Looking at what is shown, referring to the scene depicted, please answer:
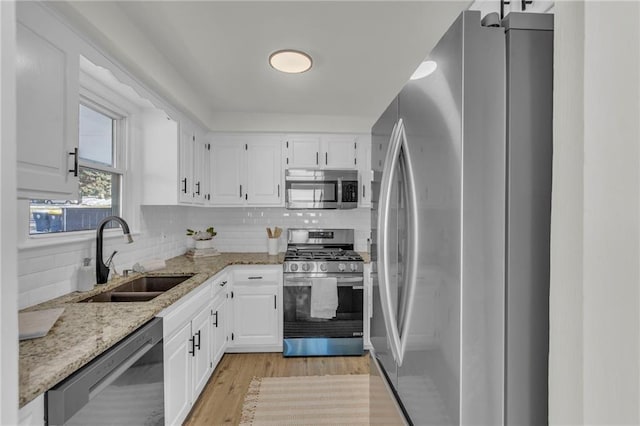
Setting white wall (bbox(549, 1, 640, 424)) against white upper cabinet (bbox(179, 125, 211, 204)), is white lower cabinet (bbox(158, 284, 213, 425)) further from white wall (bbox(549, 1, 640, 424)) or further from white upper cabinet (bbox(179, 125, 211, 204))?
white wall (bbox(549, 1, 640, 424))

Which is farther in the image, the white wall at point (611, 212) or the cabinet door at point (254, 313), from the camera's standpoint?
the cabinet door at point (254, 313)

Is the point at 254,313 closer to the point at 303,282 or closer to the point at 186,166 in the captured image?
the point at 303,282

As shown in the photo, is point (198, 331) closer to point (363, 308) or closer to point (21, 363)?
point (21, 363)

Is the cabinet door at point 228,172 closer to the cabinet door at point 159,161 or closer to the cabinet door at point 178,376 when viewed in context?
the cabinet door at point 159,161

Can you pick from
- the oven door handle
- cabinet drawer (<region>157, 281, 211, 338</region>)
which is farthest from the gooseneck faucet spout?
the oven door handle

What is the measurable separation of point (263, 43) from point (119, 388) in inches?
76.7

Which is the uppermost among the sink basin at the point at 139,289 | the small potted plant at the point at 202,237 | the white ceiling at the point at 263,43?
the white ceiling at the point at 263,43

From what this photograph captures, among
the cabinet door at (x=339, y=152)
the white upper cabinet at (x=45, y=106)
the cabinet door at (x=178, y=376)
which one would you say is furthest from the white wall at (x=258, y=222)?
A: the white upper cabinet at (x=45, y=106)

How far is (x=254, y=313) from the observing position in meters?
3.10

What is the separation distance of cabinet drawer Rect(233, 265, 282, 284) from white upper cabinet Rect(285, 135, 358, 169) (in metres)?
1.14

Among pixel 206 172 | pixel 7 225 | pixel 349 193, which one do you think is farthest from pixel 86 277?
pixel 349 193

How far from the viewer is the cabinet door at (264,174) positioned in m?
3.52

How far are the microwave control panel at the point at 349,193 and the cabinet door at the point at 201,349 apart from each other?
1676 mm

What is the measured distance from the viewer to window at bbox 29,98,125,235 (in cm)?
180
